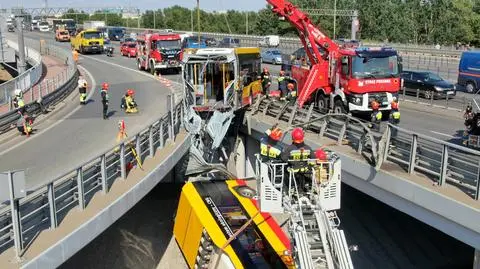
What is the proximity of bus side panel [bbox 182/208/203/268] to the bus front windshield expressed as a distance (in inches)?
335

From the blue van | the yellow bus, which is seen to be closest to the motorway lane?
the yellow bus

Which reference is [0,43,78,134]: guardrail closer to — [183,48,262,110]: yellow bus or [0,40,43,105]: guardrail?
[0,40,43,105]: guardrail

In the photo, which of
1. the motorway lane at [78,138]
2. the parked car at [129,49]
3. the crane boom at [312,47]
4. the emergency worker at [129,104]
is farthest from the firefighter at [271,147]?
the parked car at [129,49]

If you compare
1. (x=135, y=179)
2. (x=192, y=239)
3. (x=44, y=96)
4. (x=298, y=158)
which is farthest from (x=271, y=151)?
(x=44, y=96)

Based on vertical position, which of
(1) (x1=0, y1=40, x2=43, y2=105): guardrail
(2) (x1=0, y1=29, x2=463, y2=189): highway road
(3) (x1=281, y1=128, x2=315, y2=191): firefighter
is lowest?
(2) (x1=0, y1=29, x2=463, y2=189): highway road

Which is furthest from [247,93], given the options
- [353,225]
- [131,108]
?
[353,225]

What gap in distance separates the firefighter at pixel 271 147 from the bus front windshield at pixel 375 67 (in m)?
9.79

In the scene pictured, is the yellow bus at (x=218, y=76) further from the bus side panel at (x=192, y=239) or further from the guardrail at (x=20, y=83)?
the guardrail at (x=20, y=83)

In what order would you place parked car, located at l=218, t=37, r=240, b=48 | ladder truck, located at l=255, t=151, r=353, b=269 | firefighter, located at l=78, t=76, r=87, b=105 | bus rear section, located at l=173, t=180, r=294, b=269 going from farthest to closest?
parked car, located at l=218, t=37, r=240, b=48
firefighter, located at l=78, t=76, r=87, b=105
bus rear section, located at l=173, t=180, r=294, b=269
ladder truck, located at l=255, t=151, r=353, b=269

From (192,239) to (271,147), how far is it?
5268 millimetres

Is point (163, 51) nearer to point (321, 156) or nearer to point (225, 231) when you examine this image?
point (225, 231)

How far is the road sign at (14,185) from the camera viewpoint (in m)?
8.52

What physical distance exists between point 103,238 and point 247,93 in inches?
371

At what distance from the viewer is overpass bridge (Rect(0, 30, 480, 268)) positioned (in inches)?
397
